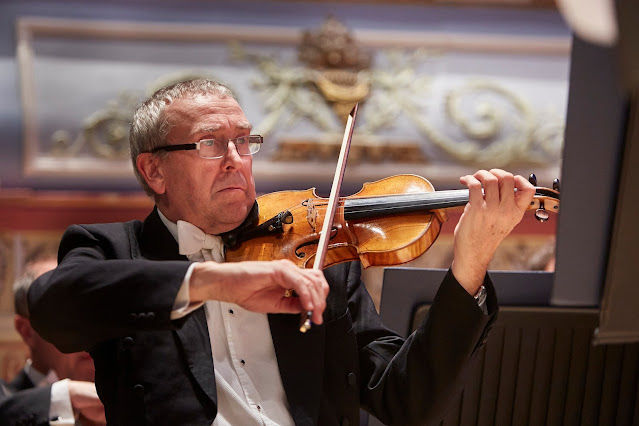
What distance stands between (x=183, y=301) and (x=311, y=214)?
1.47 ft

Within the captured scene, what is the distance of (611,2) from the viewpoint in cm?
72

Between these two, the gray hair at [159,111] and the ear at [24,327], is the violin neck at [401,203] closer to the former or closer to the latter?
the gray hair at [159,111]

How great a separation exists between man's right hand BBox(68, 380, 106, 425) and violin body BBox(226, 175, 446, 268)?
2.13 ft

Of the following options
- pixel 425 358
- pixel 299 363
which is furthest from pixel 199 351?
pixel 425 358

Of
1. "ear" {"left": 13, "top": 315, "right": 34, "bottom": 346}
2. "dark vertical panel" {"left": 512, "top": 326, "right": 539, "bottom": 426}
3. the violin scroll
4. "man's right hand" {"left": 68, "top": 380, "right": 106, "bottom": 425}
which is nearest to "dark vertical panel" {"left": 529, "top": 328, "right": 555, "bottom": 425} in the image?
"dark vertical panel" {"left": 512, "top": 326, "right": 539, "bottom": 426}

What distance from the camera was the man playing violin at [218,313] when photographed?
1254 mm

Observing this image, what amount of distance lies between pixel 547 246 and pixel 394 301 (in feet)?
8.03

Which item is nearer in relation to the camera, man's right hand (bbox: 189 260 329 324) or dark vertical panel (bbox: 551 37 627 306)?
dark vertical panel (bbox: 551 37 627 306)

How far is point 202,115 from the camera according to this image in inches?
62.1

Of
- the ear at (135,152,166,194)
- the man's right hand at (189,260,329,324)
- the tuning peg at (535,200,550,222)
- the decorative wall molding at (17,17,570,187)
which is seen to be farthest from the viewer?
the decorative wall molding at (17,17,570,187)

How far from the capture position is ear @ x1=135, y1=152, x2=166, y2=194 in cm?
163

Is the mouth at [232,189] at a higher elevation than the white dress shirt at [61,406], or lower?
higher

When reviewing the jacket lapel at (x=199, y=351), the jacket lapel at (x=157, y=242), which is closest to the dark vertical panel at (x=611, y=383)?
the jacket lapel at (x=199, y=351)

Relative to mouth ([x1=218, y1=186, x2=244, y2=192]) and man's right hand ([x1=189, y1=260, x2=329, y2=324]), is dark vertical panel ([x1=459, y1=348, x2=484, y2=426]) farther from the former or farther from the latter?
mouth ([x1=218, y1=186, x2=244, y2=192])
